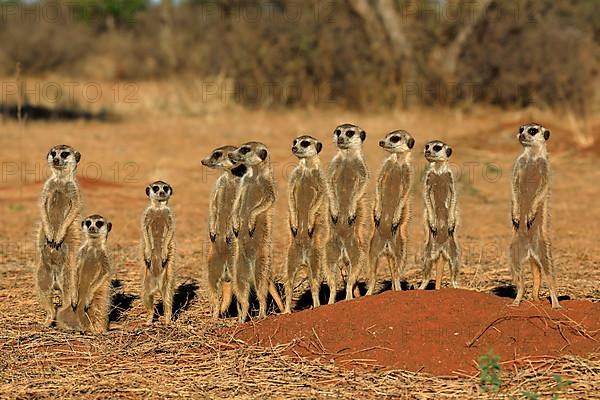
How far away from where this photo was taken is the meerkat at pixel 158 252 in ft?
28.1

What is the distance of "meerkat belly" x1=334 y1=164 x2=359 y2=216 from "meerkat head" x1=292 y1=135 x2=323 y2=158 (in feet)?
1.16

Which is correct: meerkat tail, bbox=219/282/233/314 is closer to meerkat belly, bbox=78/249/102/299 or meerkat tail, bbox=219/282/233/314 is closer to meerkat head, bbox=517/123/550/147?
meerkat belly, bbox=78/249/102/299

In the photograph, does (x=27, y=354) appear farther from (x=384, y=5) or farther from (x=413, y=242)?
(x=384, y=5)

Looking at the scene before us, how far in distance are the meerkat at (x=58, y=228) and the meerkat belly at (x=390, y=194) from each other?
9.39 ft

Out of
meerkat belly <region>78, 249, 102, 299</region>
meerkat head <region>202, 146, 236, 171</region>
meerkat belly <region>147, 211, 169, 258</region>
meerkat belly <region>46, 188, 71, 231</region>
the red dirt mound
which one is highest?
meerkat head <region>202, 146, 236, 171</region>

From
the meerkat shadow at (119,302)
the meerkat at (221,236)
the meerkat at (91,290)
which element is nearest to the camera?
the meerkat at (91,290)

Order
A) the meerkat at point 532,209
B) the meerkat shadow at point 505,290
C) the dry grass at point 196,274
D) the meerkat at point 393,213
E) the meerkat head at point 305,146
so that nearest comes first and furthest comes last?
the dry grass at point 196,274
the meerkat at point 532,209
the meerkat head at point 305,146
the meerkat at point 393,213
the meerkat shadow at point 505,290

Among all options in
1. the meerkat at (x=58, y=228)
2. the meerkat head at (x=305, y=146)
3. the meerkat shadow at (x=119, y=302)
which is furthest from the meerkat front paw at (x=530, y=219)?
the meerkat at (x=58, y=228)

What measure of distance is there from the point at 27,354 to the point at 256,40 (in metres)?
24.1

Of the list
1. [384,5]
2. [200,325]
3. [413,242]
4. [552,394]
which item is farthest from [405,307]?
[384,5]

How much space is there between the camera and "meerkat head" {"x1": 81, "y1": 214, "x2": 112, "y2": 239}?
830cm

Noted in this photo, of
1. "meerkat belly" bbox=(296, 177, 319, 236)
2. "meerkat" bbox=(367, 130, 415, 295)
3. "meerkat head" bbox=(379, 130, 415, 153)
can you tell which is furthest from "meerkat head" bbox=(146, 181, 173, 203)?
"meerkat head" bbox=(379, 130, 415, 153)

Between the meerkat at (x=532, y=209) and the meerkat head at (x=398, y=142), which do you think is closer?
the meerkat at (x=532, y=209)

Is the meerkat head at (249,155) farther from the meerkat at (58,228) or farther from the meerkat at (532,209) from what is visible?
the meerkat at (532,209)
